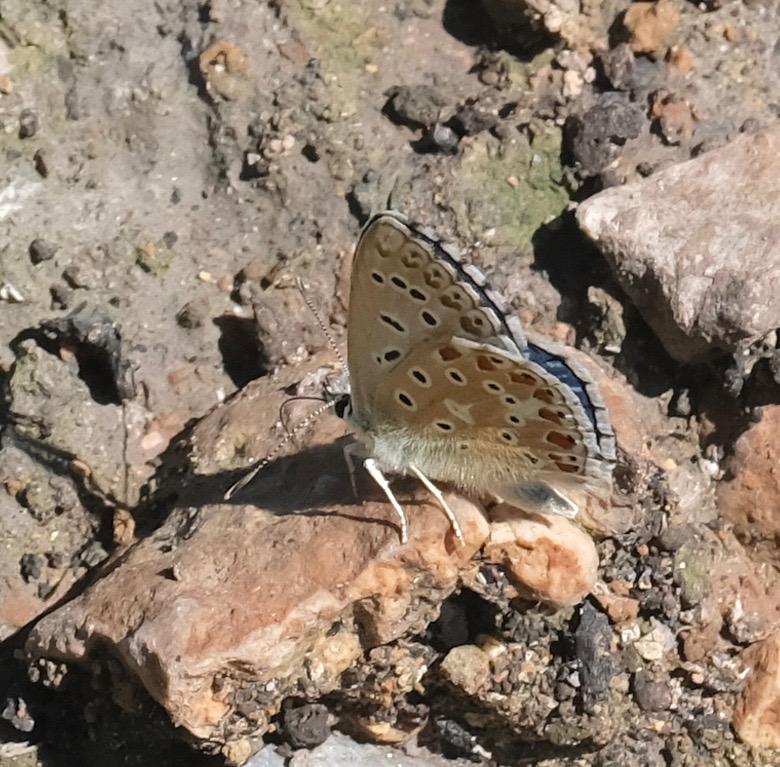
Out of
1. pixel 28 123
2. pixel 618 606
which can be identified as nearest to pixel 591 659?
pixel 618 606

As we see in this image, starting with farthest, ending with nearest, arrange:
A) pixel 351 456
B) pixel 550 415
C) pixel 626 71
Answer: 1. pixel 626 71
2. pixel 351 456
3. pixel 550 415

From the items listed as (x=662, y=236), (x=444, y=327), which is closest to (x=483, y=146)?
(x=662, y=236)

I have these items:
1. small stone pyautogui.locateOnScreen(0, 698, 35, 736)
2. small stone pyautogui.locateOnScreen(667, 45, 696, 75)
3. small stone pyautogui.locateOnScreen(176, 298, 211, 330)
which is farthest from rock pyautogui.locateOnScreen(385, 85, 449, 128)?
small stone pyautogui.locateOnScreen(0, 698, 35, 736)

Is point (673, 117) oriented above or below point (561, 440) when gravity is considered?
above

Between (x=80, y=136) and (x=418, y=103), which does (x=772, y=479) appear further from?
(x=80, y=136)

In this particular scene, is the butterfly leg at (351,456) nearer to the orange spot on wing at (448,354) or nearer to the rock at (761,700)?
the orange spot on wing at (448,354)

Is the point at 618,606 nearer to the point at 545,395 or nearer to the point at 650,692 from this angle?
the point at 650,692

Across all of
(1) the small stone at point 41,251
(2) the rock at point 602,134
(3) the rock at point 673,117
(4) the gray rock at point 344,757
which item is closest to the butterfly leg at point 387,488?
(4) the gray rock at point 344,757
